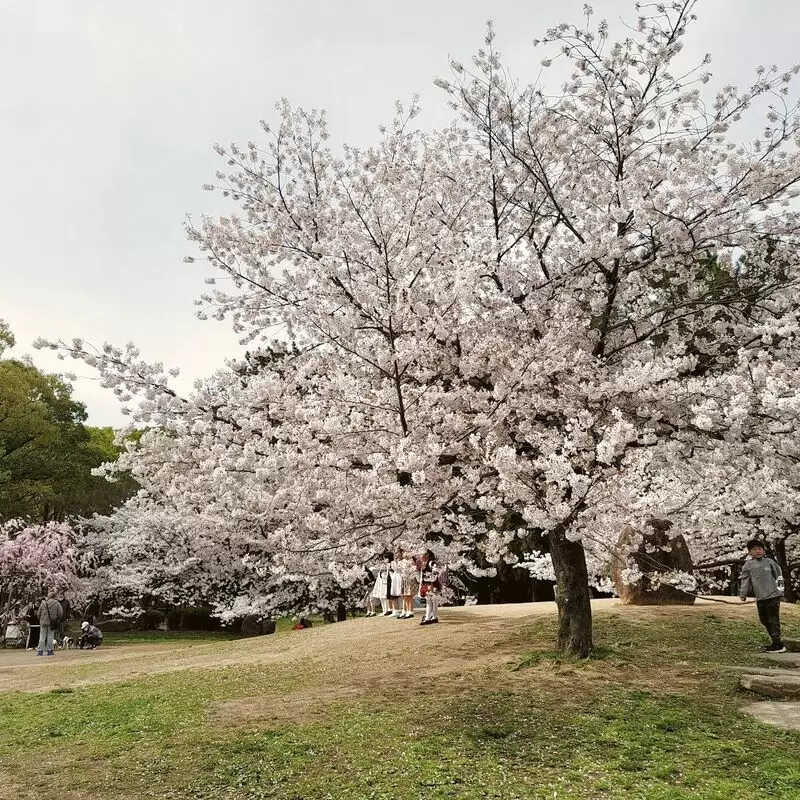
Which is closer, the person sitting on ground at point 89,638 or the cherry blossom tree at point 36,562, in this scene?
the person sitting on ground at point 89,638

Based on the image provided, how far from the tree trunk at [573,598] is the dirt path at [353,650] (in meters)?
1.04

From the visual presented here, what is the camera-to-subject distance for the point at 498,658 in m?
9.85

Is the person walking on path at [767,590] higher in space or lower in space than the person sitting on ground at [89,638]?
higher

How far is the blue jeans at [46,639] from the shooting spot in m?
17.8

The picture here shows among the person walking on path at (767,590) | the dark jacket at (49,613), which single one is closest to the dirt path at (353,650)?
the dark jacket at (49,613)

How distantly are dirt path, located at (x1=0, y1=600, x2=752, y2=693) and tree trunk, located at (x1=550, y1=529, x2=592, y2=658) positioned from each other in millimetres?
1036

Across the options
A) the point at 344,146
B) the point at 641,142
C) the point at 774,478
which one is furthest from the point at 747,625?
the point at 344,146

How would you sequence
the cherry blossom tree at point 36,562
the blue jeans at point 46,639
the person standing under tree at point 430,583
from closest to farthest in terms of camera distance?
the person standing under tree at point 430,583 → the blue jeans at point 46,639 → the cherry blossom tree at point 36,562

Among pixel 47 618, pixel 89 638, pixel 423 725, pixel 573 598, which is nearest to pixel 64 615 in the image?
pixel 89 638

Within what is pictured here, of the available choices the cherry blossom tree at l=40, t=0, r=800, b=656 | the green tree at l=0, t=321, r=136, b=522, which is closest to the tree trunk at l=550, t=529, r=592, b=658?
the cherry blossom tree at l=40, t=0, r=800, b=656

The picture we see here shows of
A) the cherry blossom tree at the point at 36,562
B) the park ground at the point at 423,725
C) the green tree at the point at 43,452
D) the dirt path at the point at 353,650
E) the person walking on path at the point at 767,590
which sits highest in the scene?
the green tree at the point at 43,452

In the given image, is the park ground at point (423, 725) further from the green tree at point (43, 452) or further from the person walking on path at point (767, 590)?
the green tree at point (43, 452)

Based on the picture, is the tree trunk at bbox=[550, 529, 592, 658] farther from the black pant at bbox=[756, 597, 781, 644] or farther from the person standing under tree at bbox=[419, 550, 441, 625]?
the black pant at bbox=[756, 597, 781, 644]

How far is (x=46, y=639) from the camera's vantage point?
18.0m
